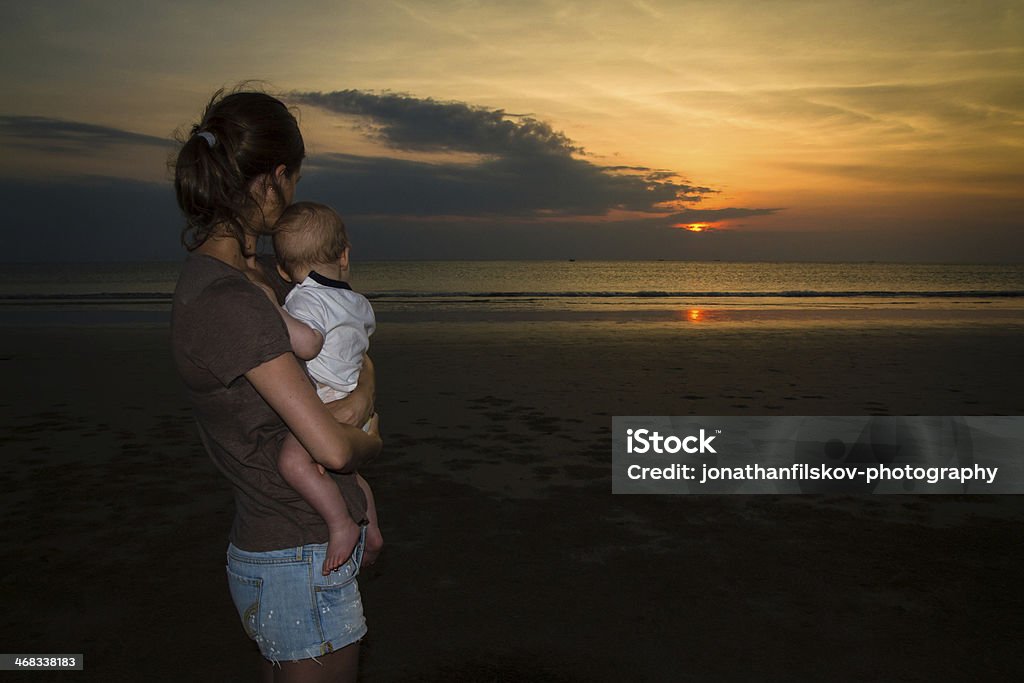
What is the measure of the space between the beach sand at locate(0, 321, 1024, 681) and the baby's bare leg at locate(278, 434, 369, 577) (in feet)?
6.31

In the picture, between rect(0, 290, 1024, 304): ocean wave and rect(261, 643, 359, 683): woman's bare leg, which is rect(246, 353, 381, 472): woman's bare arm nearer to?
rect(261, 643, 359, 683): woman's bare leg

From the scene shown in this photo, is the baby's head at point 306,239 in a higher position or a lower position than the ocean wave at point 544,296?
higher

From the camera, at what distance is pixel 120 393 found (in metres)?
10.8

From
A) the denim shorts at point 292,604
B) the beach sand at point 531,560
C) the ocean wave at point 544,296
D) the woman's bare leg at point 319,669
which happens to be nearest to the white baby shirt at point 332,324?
the denim shorts at point 292,604

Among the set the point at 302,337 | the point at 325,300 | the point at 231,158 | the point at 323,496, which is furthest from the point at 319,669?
the point at 231,158

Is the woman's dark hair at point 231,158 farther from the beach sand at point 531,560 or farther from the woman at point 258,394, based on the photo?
the beach sand at point 531,560

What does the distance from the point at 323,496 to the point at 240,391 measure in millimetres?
371

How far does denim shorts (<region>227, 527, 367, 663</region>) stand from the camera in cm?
212

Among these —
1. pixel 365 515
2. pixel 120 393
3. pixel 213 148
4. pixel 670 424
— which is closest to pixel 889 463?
pixel 670 424

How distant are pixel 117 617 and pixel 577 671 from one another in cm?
262

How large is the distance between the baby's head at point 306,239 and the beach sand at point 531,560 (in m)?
2.28

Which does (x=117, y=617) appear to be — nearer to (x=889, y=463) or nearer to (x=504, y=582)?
(x=504, y=582)

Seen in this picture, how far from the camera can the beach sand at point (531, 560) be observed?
3.93 meters

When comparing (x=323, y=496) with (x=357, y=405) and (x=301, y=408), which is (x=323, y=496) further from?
(x=357, y=405)
